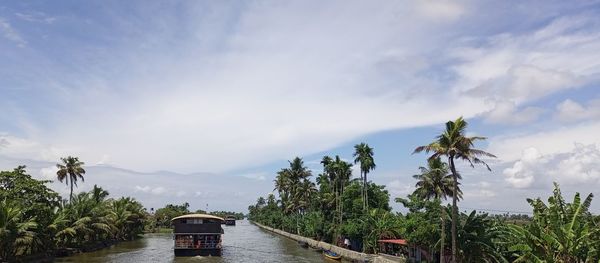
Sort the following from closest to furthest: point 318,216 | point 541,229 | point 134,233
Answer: point 541,229, point 318,216, point 134,233

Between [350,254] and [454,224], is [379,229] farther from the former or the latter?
[454,224]

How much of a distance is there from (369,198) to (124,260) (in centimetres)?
3172

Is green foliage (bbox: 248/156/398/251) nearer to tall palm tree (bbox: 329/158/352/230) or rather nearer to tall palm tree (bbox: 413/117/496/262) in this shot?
tall palm tree (bbox: 329/158/352/230)

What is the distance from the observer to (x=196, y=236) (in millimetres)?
60969

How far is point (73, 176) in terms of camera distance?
7062 cm

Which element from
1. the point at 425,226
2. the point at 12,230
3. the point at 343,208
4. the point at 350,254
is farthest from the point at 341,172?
the point at 12,230

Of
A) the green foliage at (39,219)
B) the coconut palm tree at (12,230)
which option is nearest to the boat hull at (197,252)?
the green foliage at (39,219)

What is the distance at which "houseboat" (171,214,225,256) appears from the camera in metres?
59.8

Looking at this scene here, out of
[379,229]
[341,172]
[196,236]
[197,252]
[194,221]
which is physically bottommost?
[197,252]

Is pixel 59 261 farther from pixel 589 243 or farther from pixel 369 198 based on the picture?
pixel 589 243

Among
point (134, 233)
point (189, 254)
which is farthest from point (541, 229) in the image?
point (134, 233)

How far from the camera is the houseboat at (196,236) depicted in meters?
59.8

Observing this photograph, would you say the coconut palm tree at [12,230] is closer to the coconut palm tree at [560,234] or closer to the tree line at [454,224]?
the tree line at [454,224]

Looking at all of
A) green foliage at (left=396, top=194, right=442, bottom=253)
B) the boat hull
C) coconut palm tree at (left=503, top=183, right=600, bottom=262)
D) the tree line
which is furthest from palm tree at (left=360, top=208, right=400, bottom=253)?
coconut palm tree at (left=503, top=183, right=600, bottom=262)
